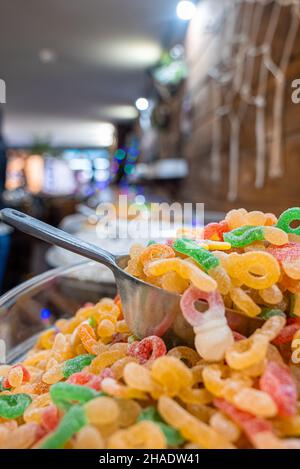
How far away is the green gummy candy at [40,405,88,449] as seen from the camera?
0.32 meters

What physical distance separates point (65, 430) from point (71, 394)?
0.03 metres

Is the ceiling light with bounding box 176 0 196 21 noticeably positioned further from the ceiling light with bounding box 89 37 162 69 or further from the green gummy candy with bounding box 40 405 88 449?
the green gummy candy with bounding box 40 405 88 449

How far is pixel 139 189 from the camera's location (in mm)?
6297

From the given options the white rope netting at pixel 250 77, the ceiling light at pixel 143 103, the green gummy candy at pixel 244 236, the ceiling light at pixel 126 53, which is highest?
the ceiling light at pixel 126 53

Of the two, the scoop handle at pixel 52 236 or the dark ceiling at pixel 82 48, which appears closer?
the scoop handle at pixel 52 236

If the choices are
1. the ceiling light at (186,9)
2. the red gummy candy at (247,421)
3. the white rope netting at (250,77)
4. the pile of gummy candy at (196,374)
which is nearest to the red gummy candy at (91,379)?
the pile of gummy candy at (196,374)

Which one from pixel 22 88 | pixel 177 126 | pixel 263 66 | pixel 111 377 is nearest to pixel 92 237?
pixel 111 377

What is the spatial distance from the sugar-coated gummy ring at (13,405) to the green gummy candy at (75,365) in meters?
0.04

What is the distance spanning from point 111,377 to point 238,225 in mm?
241

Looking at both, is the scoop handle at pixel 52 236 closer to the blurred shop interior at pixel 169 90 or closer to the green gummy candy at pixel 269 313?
the green gummy candy at pixel 269 313

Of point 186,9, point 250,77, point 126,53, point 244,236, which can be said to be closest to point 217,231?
point 244,236

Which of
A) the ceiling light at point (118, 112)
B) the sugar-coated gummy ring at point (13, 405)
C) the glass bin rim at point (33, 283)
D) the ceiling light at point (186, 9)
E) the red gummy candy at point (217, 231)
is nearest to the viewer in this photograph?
the sugar-coated gummy ring at point (13, 405)

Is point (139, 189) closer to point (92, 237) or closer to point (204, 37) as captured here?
point (204, 37)

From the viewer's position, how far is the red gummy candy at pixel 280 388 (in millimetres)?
316
